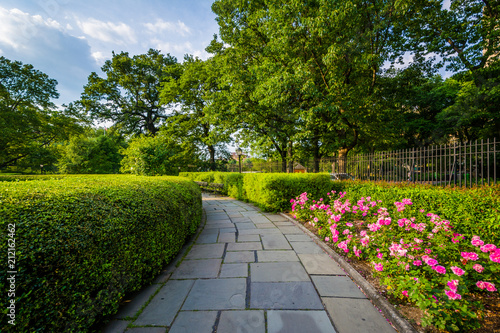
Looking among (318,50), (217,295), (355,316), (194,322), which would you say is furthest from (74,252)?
(318,50)

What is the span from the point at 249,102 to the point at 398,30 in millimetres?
8240

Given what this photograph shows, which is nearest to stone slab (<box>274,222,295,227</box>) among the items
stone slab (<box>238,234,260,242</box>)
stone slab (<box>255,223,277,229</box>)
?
stone slab (<box>255,223,277,229</box>)

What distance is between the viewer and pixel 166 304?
1.89m

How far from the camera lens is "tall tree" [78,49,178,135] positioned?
1916 cm

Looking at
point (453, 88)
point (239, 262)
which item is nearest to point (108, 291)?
point (239, 262)

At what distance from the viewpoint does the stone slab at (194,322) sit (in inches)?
62.2

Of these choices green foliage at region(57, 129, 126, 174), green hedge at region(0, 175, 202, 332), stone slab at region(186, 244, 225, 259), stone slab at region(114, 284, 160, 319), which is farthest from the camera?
green foliage at region(57, 129, 126, 174)

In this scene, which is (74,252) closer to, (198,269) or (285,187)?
(198,269)

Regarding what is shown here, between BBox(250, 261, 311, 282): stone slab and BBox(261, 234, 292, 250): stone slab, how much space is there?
53 centimetres

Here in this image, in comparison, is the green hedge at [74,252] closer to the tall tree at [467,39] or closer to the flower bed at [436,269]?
the flower bed at [436,269]

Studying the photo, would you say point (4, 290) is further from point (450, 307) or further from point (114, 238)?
point (450, 307)

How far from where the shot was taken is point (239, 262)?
2.76 metres

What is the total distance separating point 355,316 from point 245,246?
1908 millimetres

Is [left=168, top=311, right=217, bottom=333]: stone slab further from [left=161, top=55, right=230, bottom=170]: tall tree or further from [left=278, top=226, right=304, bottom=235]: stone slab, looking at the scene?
[left=161, top=55, right=230, bottom=170]: tall tree
